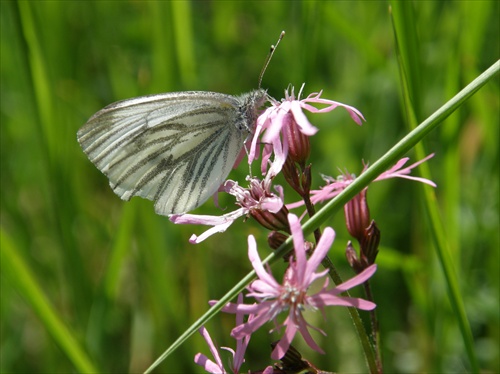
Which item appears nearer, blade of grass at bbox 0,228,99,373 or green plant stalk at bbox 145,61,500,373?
green plant stalk at bbox 145,61,500,373

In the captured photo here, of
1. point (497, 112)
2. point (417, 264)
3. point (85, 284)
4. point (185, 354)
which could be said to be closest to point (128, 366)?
point (185, 354)

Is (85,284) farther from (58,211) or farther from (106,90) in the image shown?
(106,90)

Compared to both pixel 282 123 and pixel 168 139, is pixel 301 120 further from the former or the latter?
pixel 168 139

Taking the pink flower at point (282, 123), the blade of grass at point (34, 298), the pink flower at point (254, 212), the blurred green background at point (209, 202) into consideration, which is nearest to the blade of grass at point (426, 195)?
the blurred green background at point (209, 202)

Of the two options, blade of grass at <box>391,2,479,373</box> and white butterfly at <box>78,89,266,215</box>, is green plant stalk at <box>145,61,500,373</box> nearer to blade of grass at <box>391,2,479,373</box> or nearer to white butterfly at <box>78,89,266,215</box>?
blade of grass at <box>391,2,479,373</box>

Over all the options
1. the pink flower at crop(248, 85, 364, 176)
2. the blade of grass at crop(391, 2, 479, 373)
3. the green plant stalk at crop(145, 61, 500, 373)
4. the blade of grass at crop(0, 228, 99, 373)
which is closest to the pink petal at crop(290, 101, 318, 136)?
the pink flower at crop(248, 85, 364, 176)

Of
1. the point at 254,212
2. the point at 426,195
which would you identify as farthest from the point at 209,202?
the point at 254,212
